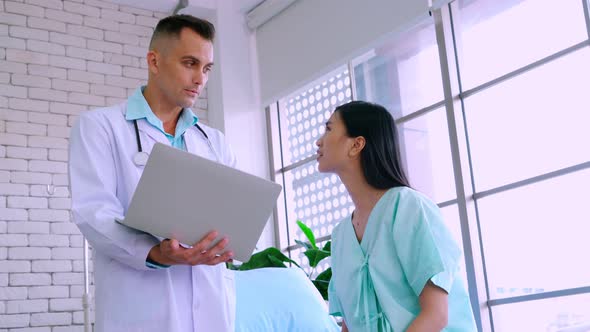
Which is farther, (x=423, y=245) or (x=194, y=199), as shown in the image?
(x=423, y=245)

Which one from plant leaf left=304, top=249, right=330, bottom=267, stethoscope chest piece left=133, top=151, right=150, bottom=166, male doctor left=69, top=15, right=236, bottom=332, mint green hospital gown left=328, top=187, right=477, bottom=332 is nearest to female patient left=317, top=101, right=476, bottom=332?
mint green hospital gown left=328, top=187, right=477, bottom=332

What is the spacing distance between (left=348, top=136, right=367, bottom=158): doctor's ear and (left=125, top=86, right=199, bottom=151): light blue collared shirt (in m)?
0.47

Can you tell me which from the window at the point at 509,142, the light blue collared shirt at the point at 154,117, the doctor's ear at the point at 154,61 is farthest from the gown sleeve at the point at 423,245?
the window at the point at 509,142

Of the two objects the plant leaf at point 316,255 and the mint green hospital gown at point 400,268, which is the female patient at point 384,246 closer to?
the mint green hospital gown at point 400,268

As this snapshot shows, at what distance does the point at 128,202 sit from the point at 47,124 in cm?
381

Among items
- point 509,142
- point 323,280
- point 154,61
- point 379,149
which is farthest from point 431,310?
point 323,280

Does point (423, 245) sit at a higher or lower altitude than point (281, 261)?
lower

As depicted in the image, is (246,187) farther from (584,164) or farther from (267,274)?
(584,164)

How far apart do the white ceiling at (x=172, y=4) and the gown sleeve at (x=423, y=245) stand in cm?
443

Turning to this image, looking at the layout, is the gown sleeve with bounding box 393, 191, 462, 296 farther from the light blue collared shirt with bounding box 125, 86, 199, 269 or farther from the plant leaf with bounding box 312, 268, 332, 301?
the plant leaf with bounding box 312, 268, 332, 301

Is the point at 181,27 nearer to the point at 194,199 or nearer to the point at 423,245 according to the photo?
the point at 194,199

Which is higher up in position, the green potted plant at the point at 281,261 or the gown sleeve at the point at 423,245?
the green potted plant at the point at 281,261

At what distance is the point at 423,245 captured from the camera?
1.95m

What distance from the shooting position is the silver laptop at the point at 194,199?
5.51ft
